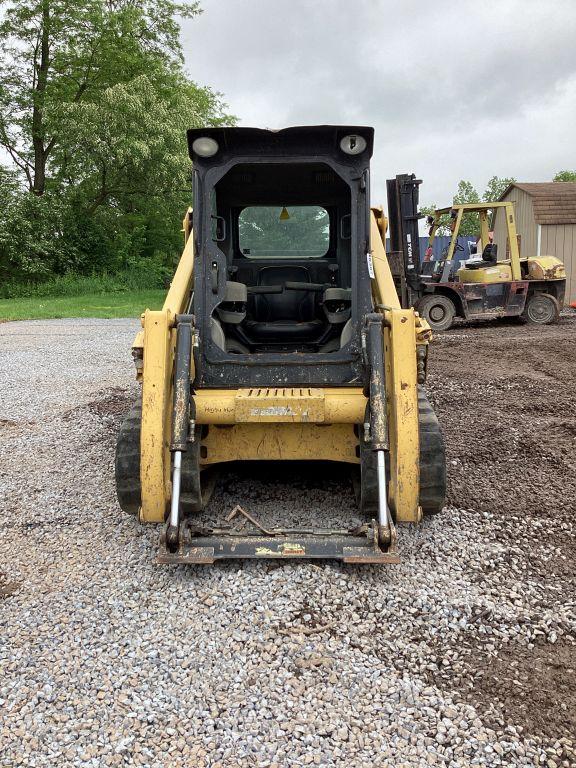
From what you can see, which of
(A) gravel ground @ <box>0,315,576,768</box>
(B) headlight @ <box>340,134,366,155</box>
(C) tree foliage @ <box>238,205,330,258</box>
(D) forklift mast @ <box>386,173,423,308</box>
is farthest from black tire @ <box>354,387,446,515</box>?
(D) forklift mast @ <box>386,173,423,308</box>

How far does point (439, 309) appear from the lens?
14.3 m

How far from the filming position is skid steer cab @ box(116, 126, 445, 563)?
10.9ft

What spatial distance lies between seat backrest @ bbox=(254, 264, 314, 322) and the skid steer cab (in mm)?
749

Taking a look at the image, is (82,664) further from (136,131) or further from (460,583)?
(136,131)

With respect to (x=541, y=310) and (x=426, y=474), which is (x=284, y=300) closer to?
(x=426, y=474)

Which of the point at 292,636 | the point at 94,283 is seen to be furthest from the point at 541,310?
the point at 94,283

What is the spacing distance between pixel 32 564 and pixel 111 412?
11.4 feet

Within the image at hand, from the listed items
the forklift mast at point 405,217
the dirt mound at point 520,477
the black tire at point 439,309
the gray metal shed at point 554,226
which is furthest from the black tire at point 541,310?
the gray metal shed at point 554,226

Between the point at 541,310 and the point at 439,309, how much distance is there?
2.47 meters

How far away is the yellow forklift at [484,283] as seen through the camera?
14.1 metres

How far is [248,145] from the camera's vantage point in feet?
12.5

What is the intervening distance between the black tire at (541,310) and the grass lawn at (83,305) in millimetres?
9182

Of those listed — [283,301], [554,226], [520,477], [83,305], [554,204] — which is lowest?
[520,477]

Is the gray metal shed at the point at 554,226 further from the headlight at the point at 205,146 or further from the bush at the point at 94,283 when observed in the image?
the headlight at the point at 205,146
